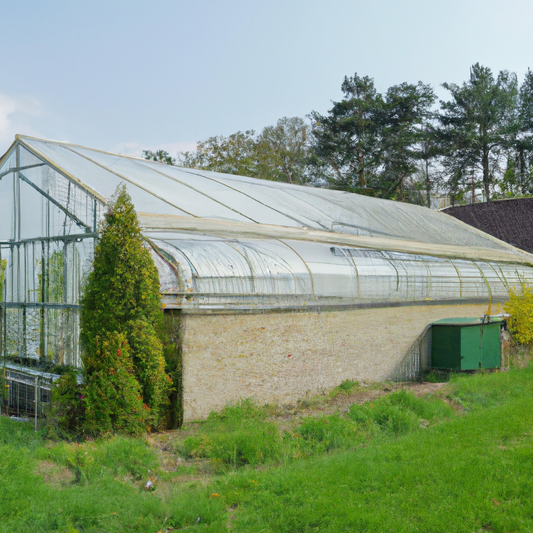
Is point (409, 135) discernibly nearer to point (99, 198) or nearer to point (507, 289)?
point (507, 289)

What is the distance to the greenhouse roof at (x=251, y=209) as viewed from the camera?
897 cm

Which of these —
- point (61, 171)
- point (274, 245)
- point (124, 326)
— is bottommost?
point (124, 326)

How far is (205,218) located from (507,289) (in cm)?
861

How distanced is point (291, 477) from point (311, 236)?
21.3ft

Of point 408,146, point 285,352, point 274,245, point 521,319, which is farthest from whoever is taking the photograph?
point 408,146

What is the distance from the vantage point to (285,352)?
27.9 feet

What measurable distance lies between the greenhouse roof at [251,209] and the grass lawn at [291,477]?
147 inches

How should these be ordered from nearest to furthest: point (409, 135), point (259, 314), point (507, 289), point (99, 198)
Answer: point (99, 198), point (259, 314), point (507, 289), point (409, 135)

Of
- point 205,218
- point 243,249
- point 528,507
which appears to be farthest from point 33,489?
point 205,218

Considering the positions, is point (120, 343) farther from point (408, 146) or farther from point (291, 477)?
point (408, 146)

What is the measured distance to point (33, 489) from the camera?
438cm

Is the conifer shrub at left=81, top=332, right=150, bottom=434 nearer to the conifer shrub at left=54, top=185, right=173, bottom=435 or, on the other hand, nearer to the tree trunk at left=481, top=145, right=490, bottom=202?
the conifer shrub at left=54, top=185, right=173, bottom=435

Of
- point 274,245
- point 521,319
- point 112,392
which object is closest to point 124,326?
point 112,392

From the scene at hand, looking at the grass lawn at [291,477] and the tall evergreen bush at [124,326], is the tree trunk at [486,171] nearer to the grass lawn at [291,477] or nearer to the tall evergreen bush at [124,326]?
the grass lawn at [291,477]
